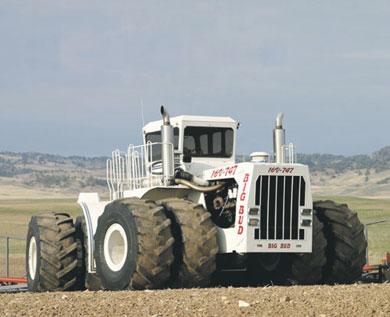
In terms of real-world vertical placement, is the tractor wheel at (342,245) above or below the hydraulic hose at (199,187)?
below

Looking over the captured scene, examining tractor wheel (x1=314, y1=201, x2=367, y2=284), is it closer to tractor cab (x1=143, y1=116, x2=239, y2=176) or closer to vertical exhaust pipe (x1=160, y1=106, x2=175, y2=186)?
tractor cab (x1=143, y1=116, x2=239, y2=176)

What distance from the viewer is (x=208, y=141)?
17984 millimetres

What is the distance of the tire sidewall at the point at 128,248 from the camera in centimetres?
1532

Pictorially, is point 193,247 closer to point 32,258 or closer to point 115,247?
point 115,247

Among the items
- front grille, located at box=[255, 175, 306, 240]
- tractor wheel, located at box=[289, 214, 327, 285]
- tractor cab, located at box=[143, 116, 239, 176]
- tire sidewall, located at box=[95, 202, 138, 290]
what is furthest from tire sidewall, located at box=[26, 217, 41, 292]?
tractor wheel, located at box=[289, 214, 327, 285]

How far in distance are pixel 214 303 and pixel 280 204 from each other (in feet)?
12.5

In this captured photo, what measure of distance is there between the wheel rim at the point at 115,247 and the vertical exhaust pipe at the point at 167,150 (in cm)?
133

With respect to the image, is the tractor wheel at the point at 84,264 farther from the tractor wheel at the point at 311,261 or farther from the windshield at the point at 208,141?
the tractor wheel at the point at 311,261

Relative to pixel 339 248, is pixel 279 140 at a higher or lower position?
higher

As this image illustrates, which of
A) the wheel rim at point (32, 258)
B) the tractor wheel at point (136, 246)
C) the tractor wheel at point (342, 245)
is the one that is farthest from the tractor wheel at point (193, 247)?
the wheel rim at point (32, 258)

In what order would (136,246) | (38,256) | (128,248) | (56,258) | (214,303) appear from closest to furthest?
(214,303)
(136,246)
(128,248)
(56,258)
(38,256)

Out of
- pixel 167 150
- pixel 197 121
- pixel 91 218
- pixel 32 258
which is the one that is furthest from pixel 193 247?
pixel 32 258

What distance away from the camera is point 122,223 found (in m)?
15.8

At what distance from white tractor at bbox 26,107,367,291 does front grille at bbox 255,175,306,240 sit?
0.02m
